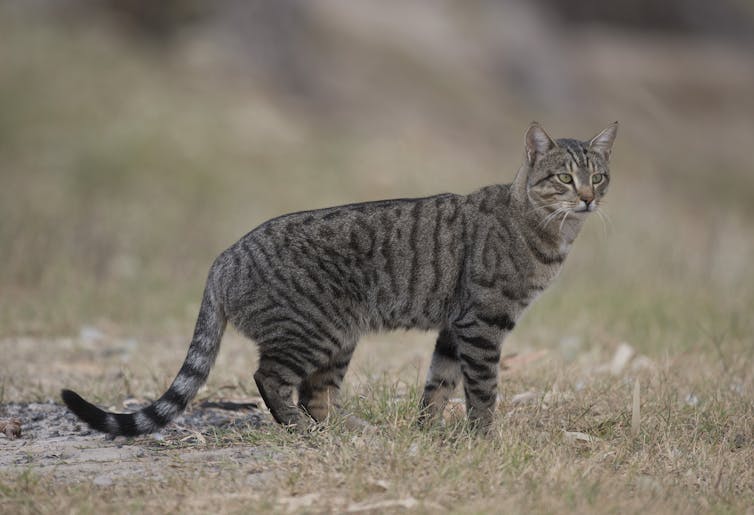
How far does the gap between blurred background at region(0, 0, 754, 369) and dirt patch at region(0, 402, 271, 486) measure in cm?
265

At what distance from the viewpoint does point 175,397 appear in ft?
14.3

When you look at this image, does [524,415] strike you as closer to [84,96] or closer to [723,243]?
[723,243]

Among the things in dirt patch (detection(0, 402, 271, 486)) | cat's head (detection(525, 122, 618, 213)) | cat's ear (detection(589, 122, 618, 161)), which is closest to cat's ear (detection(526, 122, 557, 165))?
cat's head (detection(525, 122, 618, 213))

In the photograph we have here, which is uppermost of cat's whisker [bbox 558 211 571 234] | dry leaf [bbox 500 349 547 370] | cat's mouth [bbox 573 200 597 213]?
cat's mouth [bbox 573 200 597 213]

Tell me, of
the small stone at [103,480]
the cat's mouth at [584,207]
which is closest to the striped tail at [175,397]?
the small stone at [103,480]

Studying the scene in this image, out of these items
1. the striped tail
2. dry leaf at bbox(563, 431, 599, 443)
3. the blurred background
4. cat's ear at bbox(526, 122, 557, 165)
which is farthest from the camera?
the blurred background

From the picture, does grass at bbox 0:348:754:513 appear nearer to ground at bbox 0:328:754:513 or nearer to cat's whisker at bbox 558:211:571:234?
ground at bbox 0:328:754:513

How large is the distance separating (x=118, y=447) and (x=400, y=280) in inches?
60.9

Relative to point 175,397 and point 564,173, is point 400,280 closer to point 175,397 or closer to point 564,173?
point 564,173

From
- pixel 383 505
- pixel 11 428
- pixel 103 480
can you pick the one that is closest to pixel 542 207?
pixel 383 505

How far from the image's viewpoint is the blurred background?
845 cm

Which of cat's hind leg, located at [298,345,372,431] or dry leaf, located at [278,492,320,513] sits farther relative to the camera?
cat's hind leg, located at [298,345,372,431]

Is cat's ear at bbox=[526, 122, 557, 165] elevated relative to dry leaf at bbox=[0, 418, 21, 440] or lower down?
elevated

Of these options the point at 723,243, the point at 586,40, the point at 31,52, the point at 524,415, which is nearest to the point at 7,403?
the point at 524,415
